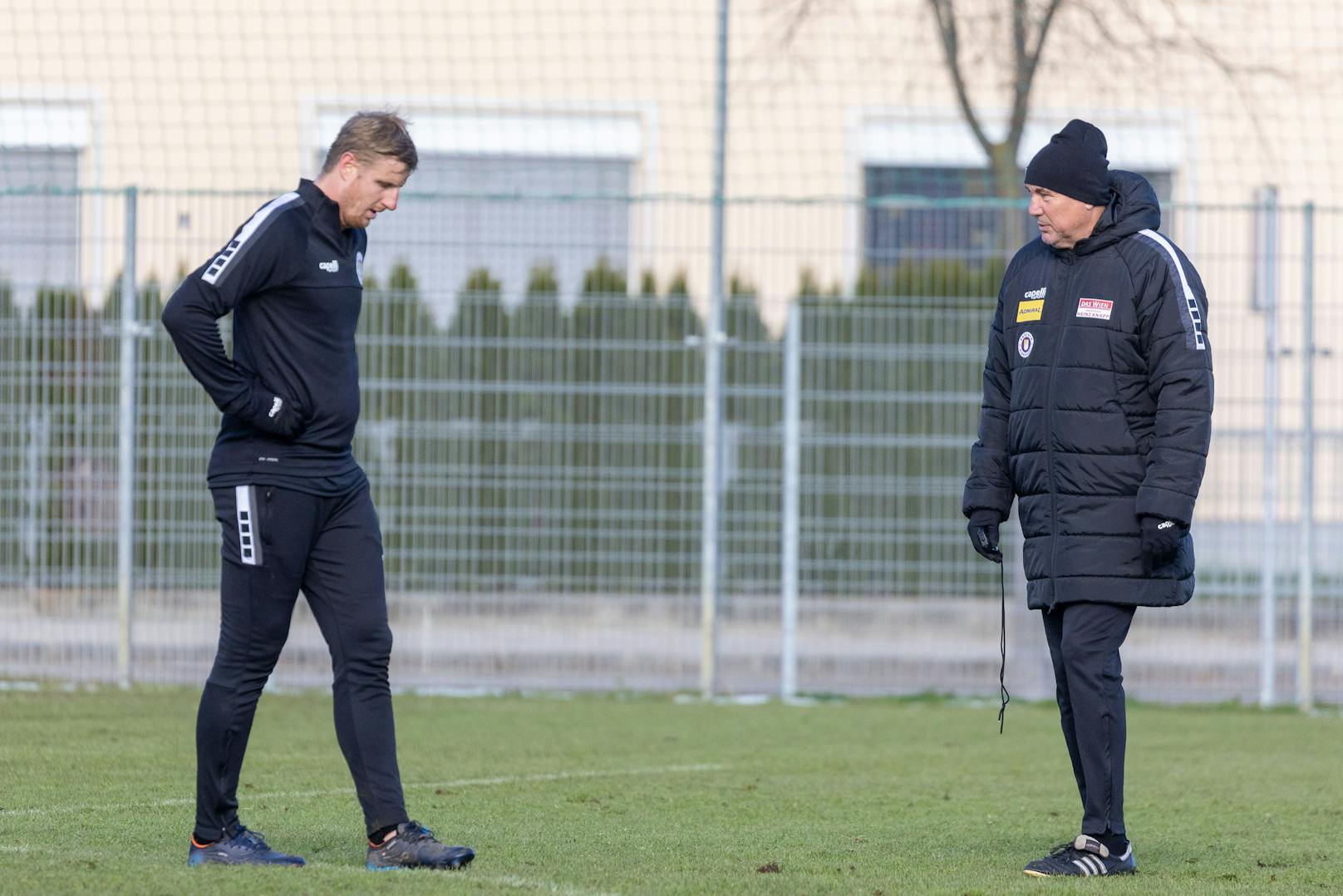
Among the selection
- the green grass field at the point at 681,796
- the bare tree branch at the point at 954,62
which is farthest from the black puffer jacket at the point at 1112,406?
the bare tree branch at the point at 954,62

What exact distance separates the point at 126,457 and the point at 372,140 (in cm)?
610

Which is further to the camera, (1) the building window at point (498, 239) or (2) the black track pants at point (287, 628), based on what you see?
(1) the building window at point (498, 239)

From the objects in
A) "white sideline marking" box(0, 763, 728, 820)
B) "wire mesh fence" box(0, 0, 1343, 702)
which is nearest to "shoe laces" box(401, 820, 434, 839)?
"white sideline marking" box(0, 763, 728, 820)

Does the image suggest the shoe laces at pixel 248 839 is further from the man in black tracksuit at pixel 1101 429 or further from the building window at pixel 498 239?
the building window at pixel 498 239

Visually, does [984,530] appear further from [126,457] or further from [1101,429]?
[126,457]

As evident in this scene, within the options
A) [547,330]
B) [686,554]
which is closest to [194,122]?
[547,330]

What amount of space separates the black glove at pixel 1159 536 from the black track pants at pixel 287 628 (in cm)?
206

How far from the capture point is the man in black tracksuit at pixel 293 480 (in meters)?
4.81

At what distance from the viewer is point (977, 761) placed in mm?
8055

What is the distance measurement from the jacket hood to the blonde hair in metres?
1.91

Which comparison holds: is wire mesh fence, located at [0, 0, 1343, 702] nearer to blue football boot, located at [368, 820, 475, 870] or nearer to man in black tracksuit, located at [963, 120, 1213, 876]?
man in black tracksuit, located at [963, 120, 1213, 876]

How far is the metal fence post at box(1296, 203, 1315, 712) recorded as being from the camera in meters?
10.4

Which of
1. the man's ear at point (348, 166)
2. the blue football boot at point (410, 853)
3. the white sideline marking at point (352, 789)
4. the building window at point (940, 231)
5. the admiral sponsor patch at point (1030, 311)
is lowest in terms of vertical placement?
the white sideline marking at point (352, 789)

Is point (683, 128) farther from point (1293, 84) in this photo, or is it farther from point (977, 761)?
point (977, 761)
